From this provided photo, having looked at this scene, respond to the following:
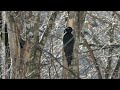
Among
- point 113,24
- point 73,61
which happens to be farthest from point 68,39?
point 113,24

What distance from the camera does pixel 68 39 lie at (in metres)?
3.92

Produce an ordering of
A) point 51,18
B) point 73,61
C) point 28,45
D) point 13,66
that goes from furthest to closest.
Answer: point 51,18
point 28,45
point 13,66
point 73,61

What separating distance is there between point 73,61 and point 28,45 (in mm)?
1218
